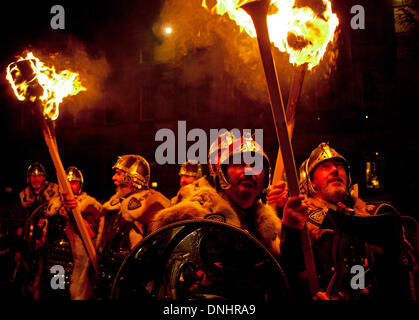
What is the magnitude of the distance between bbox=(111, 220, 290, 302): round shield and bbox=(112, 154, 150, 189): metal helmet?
3441mm

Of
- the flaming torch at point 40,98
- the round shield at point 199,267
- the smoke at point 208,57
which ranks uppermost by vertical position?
the smoke at point 208,57

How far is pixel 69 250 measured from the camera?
219 inches

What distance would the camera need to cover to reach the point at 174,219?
2643 millimetres

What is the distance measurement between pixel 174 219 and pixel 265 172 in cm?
99

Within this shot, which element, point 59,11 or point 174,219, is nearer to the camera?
point 174,219

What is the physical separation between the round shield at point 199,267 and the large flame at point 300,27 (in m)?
1.55

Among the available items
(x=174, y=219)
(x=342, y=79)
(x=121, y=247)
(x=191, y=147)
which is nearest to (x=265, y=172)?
(x=174, y=219)

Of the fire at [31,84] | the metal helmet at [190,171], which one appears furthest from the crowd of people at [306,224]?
the metal helmet at [190,171]

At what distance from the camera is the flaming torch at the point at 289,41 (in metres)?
2.18

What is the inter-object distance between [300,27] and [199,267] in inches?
86.3

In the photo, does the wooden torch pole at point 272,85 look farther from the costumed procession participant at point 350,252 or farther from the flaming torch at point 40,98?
the flaming torch at point 40,98

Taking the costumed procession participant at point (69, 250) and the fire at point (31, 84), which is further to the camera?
the costumed procession participant at point (69, 250)

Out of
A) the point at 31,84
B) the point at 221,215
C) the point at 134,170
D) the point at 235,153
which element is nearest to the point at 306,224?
the point at 221,215

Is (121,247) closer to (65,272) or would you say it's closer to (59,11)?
(65,272)
